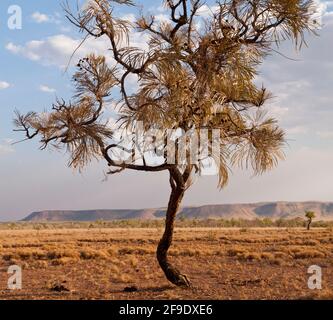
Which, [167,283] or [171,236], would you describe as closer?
[171,236]

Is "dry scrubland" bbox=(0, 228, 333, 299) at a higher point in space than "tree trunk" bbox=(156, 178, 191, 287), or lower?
lower

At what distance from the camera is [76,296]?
46.2 feet

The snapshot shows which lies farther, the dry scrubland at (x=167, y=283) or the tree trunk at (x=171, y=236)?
the dry scrubland at (x=167, y=283)

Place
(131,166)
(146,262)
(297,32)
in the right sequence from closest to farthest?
(297,32), (131,166), (146,262)

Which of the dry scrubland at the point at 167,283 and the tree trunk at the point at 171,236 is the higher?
the tree trunk at the point at 171,236

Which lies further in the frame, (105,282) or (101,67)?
(105,282)

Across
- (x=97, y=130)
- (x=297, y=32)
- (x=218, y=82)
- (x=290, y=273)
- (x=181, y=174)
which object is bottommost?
(x=290, y=273)

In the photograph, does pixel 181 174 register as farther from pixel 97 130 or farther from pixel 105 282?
pixel 105 282

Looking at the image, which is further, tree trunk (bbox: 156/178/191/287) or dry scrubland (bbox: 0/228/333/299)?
dry scrubland (bbox: 0/228/333/299)

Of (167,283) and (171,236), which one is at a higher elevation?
(171,236)

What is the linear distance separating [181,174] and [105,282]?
5.17 meters

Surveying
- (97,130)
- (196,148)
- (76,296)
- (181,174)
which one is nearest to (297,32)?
(196,148)
